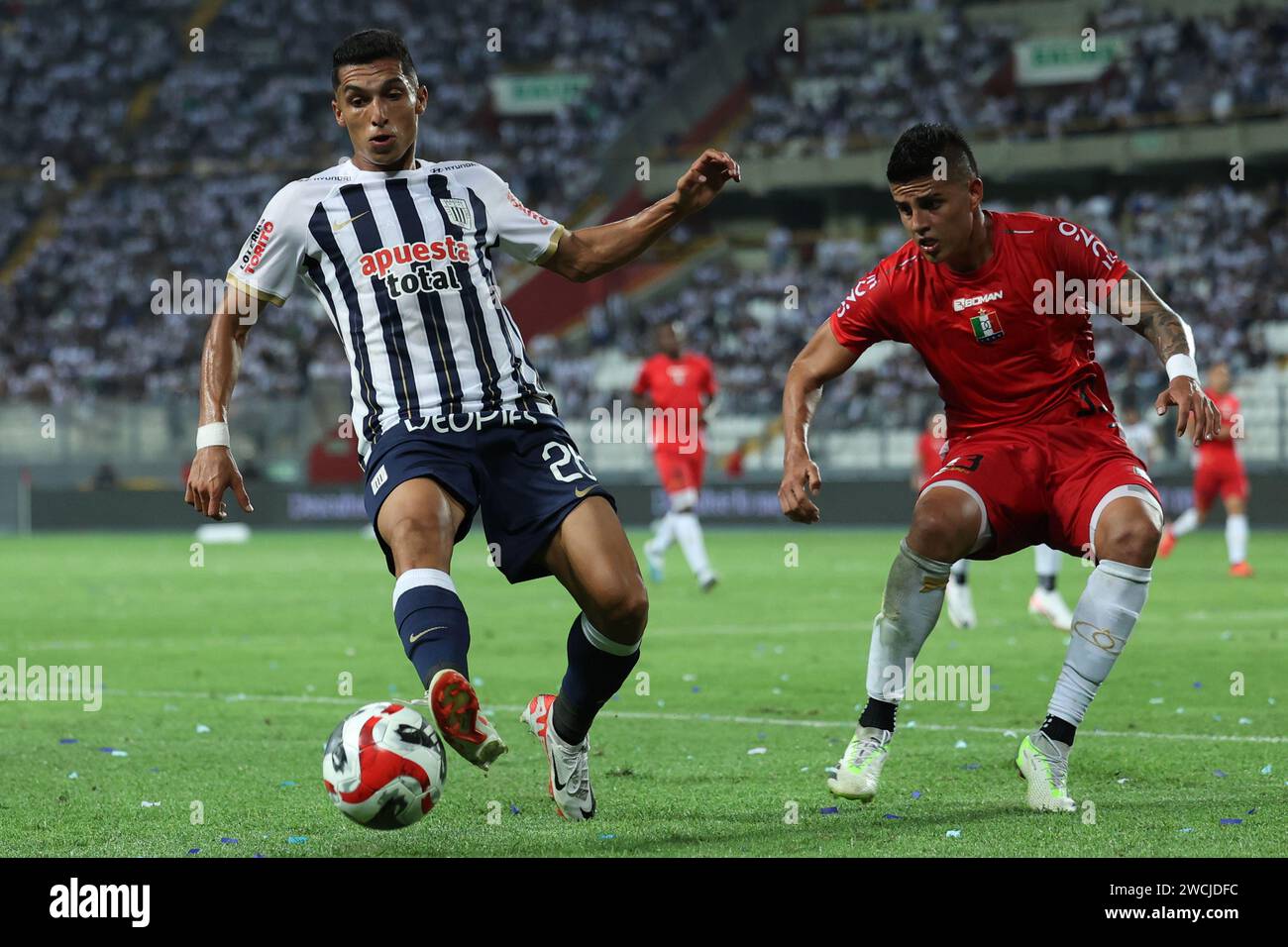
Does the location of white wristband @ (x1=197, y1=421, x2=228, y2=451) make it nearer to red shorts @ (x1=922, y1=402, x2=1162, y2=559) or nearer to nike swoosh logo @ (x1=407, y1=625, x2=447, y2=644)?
nike swoosh logo @ (x1=407, y1=625, x2=447, y2=644)

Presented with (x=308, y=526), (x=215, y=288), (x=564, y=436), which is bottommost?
(x=308, y=526)

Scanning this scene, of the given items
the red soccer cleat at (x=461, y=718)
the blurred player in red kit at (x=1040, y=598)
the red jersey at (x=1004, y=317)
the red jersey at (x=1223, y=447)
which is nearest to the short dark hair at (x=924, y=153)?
the red jersey at (x=1004, y=317)

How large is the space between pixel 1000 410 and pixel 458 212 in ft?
6.59

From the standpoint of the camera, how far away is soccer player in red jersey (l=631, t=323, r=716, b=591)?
55.0 feet

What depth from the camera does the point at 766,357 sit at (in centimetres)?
3322

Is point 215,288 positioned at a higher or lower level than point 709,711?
higher

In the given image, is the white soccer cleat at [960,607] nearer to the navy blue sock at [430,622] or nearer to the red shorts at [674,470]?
the red shorts at [674,470]

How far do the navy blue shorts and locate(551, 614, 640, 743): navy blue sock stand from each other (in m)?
0.30
